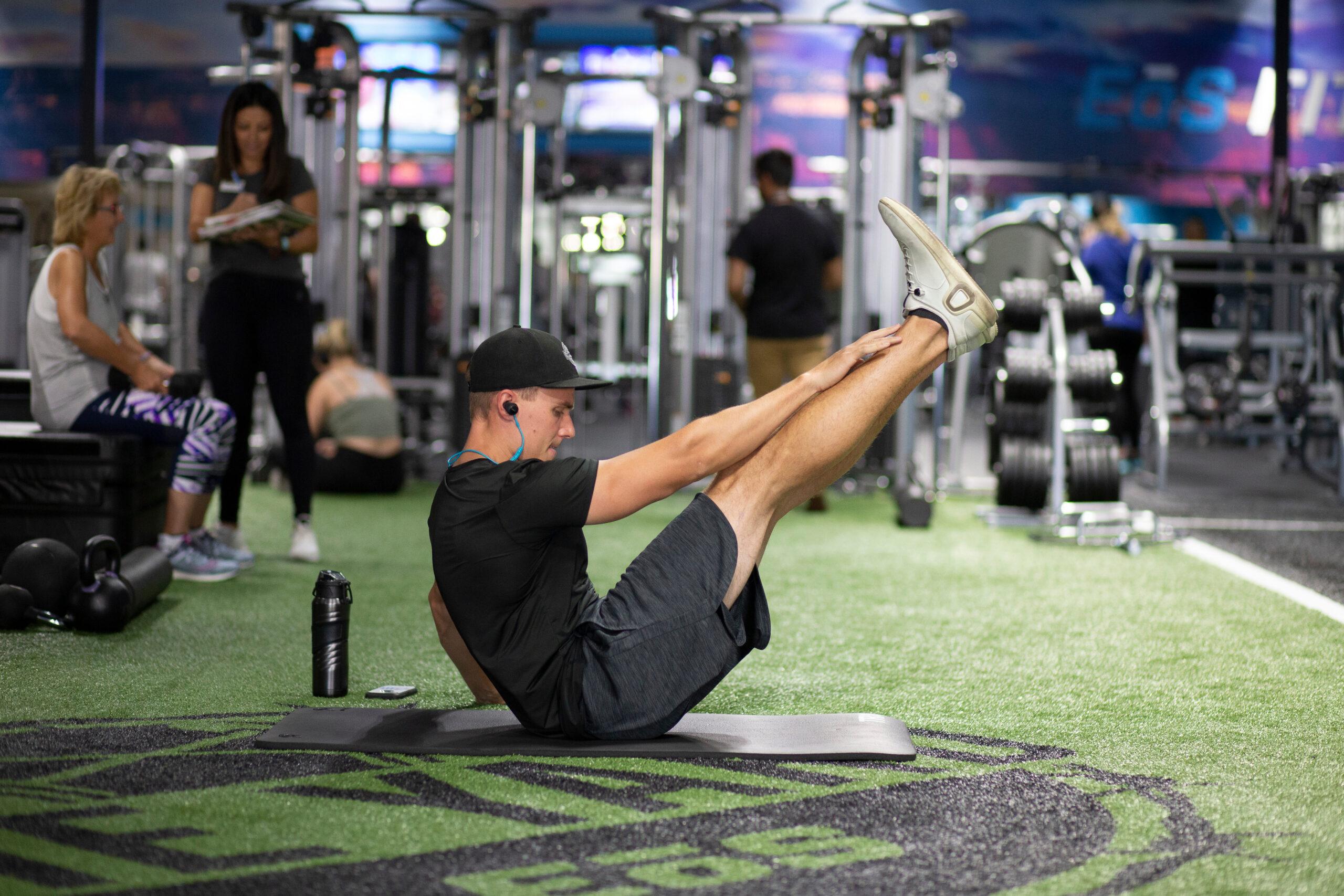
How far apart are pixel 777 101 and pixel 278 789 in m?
13.5

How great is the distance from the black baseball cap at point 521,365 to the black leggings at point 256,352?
2.47 m

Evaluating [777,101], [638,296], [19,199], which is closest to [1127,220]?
[777,101]

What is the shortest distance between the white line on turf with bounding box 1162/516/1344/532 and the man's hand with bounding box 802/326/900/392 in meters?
4.15

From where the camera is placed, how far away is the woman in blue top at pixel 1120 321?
348 inches

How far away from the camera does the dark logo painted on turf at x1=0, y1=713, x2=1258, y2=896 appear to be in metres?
1.92

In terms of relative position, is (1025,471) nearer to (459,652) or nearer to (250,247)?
(250,247)

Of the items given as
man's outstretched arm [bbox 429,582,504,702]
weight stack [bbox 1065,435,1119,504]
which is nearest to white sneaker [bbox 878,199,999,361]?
man's outstretched arm [bbox 429,582,504,702]

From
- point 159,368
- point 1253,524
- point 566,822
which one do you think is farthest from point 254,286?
point 1253,524

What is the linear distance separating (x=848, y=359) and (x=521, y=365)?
0.62m

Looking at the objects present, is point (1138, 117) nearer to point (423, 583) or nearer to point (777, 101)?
point (777, 101)

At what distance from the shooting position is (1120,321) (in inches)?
347

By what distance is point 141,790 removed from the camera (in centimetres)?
229

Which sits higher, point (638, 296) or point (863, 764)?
point (638, 296)

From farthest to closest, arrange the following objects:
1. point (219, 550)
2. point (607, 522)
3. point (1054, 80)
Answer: point (1054, 80)
point (219, 550)
point (607, 522)
